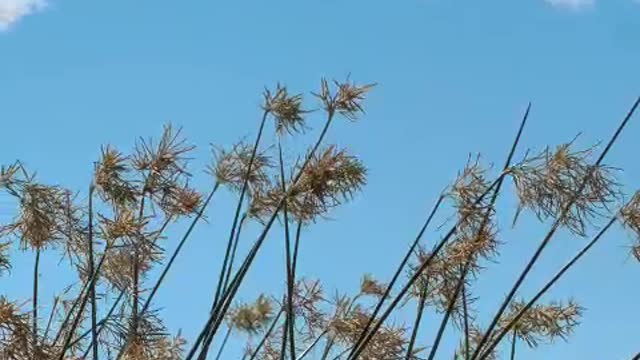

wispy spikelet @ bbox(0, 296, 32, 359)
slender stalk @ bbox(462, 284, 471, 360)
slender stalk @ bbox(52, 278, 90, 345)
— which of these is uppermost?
slender stalk @ bbox(462, 284, 471, 360)

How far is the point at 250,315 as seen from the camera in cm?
600

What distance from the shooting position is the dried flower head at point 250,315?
19.7 ft

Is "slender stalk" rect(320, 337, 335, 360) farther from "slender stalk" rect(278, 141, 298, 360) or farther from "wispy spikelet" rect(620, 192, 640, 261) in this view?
"wispy spikelet" rect(620, 192, 640, 261)

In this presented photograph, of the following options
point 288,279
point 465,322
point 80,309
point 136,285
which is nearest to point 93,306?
point 80,309

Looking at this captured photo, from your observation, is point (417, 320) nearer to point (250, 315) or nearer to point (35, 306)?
point (250, 315)

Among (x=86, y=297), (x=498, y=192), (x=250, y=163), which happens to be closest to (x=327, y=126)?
(x=250, y=163)

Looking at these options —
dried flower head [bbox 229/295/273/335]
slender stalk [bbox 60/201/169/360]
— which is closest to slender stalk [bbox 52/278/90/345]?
slender stalk [bbox 60/201/169/360]

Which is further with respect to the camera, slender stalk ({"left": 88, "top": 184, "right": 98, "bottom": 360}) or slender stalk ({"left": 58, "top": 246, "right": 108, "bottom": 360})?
slender stalk ({"left": 88, "top": 184, "right": 98, "bottom": 360})

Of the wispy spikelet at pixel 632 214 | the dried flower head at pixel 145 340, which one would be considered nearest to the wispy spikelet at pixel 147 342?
the dried flower head at pixel 145 340

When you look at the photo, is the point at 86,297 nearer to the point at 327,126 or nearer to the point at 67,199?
the point at 67,199

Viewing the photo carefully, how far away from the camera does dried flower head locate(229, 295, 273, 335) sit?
5996mm

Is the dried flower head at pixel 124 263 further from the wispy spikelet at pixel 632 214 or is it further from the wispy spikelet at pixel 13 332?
the wispy spikelet at pixel 632 214

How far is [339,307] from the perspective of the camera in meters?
6.21

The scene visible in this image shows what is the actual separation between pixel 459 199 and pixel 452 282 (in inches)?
19.8
